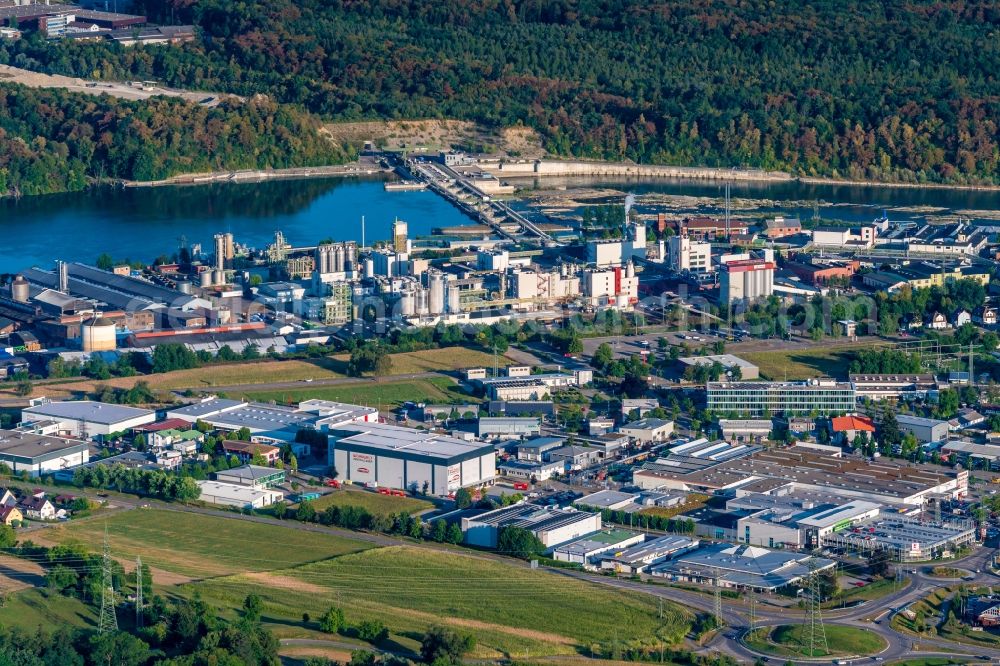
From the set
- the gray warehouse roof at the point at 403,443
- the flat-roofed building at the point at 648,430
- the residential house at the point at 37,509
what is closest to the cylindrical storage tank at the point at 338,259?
the gray warehouse roof at the point at 403,443

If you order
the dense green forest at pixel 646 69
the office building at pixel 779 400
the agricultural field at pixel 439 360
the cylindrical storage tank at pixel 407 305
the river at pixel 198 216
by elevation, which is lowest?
the office building at pixel 779 400

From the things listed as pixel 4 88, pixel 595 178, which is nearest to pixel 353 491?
pixel 595 178

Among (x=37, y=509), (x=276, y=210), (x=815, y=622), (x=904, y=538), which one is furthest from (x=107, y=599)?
(x=276, y=210)

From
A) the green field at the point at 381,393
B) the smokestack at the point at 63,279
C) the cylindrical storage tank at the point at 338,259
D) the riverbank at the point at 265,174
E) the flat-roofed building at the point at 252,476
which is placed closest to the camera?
the flat-roofed building at the point at 252,476

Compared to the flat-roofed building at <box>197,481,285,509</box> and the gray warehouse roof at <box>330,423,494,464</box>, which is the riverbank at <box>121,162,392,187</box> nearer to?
the gray warehouse roof at <box>330,423,494,464</box>

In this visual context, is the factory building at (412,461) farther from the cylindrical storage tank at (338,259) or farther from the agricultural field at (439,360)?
the cylindrical storage tank at (338,259)

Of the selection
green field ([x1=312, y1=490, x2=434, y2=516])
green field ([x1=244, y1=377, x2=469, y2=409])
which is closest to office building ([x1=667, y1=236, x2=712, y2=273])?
green field ([x1=244, y1=377, x2=469, y2=409])

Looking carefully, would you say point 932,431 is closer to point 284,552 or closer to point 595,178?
point 284,552
